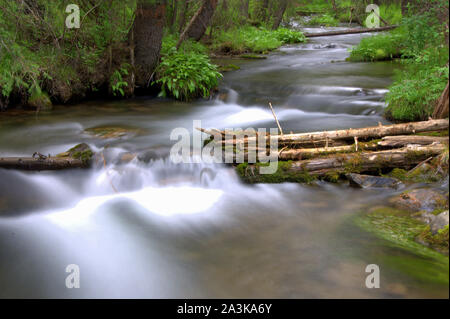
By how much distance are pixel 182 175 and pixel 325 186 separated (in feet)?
6.42

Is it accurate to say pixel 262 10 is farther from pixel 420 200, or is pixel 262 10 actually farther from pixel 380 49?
pixel 420 200

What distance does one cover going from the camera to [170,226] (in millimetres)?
4500

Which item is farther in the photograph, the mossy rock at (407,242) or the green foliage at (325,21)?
the green foliage at (325,21)

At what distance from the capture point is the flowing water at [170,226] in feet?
→ 11.2

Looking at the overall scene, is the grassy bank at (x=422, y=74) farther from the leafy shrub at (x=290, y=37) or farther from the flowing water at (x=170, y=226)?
the leafy shrub at (x=290, y=37)

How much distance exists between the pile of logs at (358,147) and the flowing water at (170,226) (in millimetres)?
330

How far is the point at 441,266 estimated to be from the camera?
10.3ft

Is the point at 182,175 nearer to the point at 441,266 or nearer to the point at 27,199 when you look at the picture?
the point at 27,199

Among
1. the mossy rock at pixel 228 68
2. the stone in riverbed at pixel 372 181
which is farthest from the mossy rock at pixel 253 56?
the stone in riverbed at pixel 372 181

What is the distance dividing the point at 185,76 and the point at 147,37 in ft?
4.15

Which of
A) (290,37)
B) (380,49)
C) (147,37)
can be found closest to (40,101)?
(147,37)
